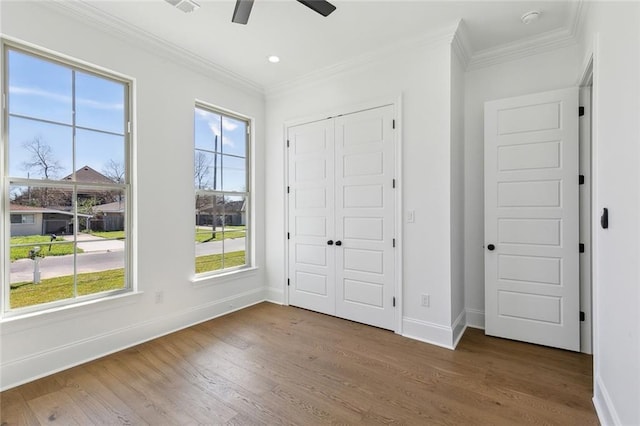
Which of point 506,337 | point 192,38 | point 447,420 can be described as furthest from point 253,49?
point 506,337

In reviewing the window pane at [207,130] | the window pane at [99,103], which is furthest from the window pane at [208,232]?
the window pane at [99,103]

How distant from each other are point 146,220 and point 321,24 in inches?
99.2

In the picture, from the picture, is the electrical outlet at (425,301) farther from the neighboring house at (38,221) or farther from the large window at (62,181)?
the neighboring house at (38,221)

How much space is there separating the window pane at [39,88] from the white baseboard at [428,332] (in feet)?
12.0

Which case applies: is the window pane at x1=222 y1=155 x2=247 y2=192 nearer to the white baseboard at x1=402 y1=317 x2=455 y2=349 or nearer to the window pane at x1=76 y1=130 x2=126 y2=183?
the window pane at x1=76 y1=130 x2=126 y2=183

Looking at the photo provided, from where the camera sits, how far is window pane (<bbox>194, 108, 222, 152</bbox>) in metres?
3.50

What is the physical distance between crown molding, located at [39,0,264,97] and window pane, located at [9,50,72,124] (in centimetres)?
46

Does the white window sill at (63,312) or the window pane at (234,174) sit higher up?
the window pane at (234,174)

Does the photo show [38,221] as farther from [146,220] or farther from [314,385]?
[314,385]

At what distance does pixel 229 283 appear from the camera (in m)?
3.73

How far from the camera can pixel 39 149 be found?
2.37 m

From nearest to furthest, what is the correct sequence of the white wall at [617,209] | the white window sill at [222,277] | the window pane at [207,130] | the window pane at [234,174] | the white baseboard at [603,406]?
the white wall at [617,209] < the white baseboard at [603,406] < the white window sill at [222,277] < the window pane at [207,130] < the window pane at [234,174]

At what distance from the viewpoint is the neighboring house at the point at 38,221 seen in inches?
89.3

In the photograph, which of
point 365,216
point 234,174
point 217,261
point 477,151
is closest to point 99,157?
point 234,174
